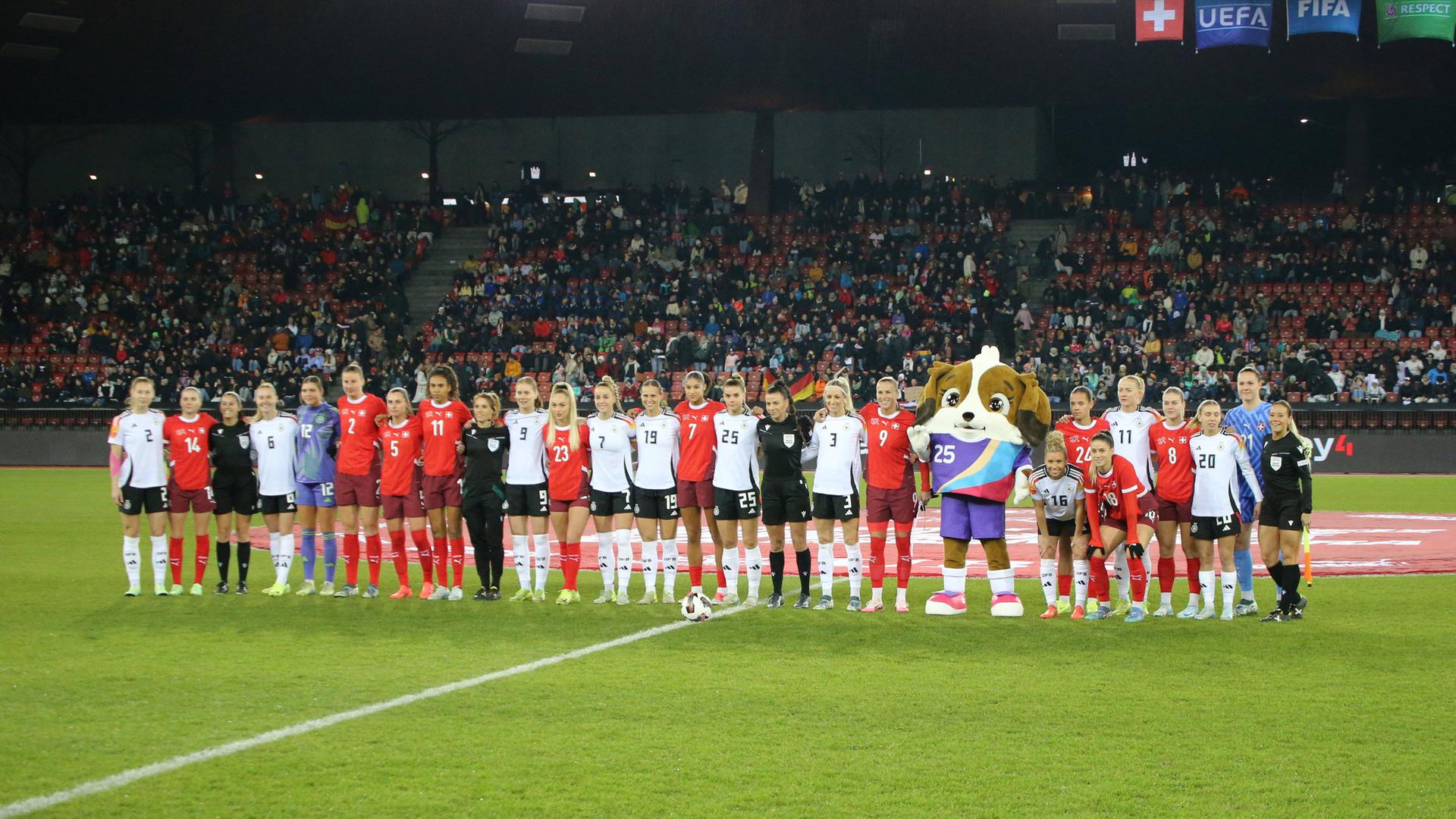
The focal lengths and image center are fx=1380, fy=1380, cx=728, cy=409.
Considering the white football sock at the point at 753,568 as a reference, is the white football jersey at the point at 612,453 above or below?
above

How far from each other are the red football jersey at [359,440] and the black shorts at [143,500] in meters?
1.58

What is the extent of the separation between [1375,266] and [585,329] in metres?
19.5

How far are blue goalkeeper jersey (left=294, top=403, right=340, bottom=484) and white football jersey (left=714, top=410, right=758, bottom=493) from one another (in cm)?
360

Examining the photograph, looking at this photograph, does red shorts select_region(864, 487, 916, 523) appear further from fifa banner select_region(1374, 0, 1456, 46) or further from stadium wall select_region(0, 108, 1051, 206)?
stadium wall select_region(0, 108, 1051, 206)

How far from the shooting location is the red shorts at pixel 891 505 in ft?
37.8

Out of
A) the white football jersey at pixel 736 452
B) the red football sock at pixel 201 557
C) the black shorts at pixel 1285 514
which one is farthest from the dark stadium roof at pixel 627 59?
the black shorts at pixel 1285 514

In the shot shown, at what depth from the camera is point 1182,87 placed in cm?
3556

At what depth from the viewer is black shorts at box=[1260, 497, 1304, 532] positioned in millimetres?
10898

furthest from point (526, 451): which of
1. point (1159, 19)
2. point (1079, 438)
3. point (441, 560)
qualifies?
point (1159, 19)

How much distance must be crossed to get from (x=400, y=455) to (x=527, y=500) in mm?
1247

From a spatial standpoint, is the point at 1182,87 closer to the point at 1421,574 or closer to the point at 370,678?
the point at 1421,574

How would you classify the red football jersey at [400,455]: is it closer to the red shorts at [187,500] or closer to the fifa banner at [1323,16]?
the red shorts at [187,500]

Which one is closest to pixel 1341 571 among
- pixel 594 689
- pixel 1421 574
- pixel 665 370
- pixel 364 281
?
pixel 1421 574

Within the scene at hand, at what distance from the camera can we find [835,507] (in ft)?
38.4
